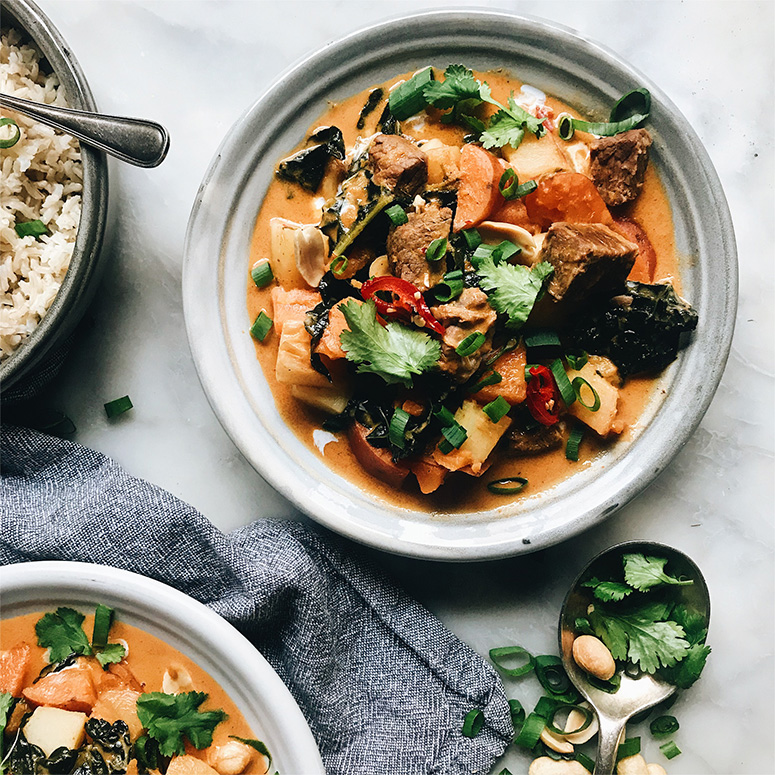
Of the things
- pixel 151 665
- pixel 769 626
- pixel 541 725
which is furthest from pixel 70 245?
pixel 769 626

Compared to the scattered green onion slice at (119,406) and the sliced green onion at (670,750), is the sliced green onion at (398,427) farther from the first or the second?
the sliced green onion at (670,750)

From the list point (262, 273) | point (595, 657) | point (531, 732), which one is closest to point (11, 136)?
point (262, 273)

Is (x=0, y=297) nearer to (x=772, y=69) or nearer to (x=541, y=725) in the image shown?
(x=541, y=725)

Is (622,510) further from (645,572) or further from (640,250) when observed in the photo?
(640,250)

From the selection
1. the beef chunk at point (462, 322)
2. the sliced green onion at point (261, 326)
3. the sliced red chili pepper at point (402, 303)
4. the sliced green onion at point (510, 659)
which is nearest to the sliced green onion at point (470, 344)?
the beef chunk at point (462, 322)

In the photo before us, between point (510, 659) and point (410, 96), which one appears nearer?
point (410, 96)
